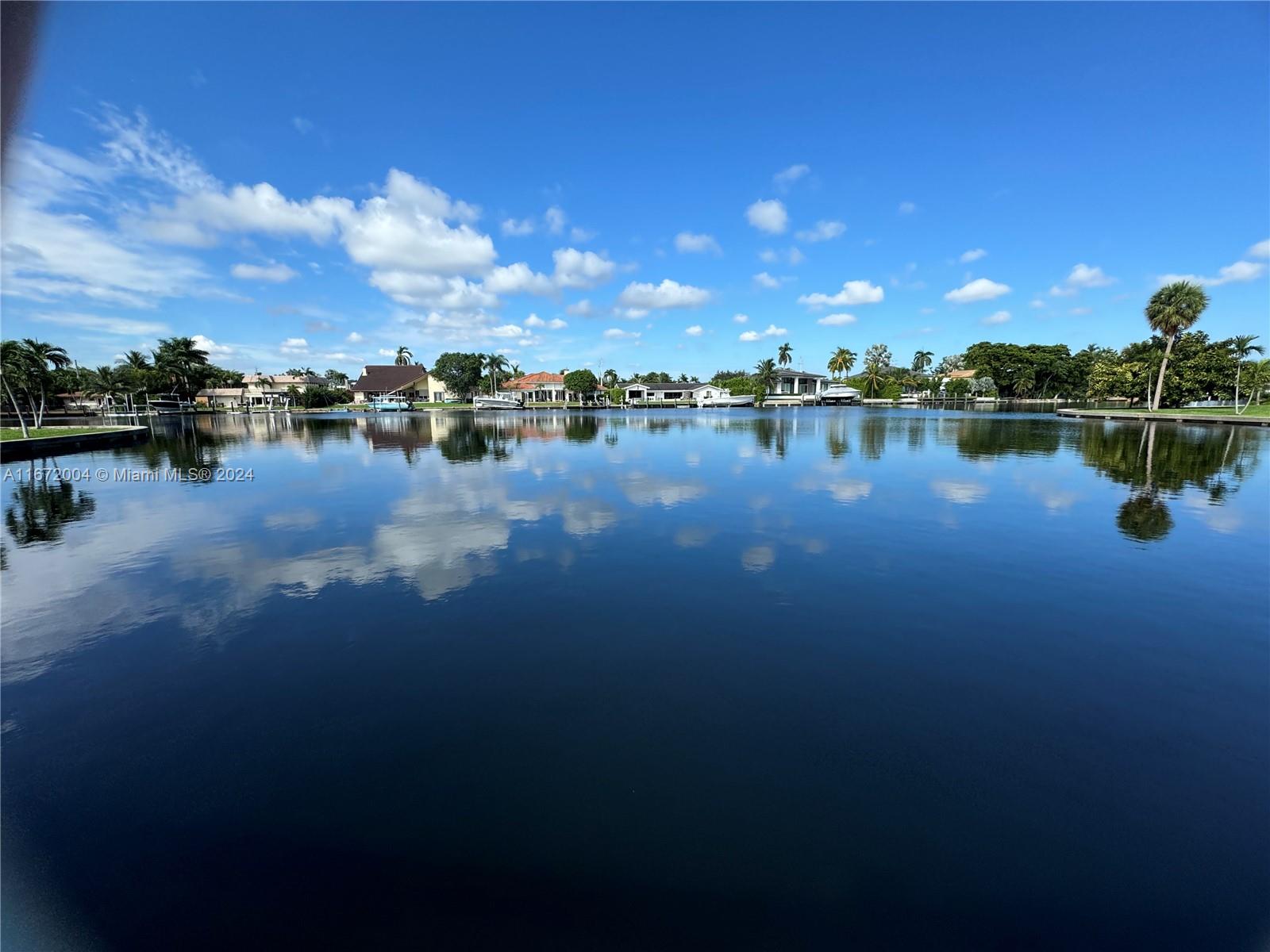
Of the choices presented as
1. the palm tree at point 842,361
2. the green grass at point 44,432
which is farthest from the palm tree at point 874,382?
the green grass at point 44,432

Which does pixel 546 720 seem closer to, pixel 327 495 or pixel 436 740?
pixel 436 740

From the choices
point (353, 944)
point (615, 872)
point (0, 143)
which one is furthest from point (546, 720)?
point (0, 143)

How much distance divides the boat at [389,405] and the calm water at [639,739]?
A: 83.9 metres

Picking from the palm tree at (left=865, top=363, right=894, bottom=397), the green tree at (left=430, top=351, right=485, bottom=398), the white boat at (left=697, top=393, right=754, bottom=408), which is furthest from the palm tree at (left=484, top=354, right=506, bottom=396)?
the palm tree at (left=865, top=363, right=894, bottom=397)

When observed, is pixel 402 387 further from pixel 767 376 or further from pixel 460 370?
pixel 767 376

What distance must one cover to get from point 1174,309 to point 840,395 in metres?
56.7

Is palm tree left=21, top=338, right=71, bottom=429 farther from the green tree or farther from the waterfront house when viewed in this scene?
the waterfront house

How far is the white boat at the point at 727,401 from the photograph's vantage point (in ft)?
347

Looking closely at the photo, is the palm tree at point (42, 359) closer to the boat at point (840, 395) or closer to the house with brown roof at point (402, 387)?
the house with brown roof at point (402, 387)

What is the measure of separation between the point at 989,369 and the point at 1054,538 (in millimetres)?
117528

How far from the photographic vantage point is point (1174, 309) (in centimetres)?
5106

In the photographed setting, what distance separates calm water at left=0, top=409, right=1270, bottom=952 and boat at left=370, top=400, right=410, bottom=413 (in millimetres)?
83860

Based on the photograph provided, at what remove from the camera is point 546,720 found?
5117mm

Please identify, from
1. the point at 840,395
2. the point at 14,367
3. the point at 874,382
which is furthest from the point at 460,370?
the point at 874,382
